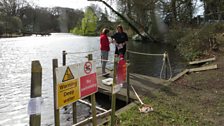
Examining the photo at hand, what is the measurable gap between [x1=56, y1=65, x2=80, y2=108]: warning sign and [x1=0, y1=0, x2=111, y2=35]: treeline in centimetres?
5886

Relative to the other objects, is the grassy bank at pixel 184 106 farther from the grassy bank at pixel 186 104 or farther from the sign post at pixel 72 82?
the sign post at pixel 72 82

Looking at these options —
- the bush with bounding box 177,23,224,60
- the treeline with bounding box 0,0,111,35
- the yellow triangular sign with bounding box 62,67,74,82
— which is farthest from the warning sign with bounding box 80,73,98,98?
the treeline with bounding box 0,0,111,35

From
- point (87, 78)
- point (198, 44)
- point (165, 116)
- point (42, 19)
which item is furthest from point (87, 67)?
point (42, 19)

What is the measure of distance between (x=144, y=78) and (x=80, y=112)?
9.99 feet

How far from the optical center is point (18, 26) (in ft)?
263

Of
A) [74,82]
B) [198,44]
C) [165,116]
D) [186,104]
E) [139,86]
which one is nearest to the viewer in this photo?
[74,82]

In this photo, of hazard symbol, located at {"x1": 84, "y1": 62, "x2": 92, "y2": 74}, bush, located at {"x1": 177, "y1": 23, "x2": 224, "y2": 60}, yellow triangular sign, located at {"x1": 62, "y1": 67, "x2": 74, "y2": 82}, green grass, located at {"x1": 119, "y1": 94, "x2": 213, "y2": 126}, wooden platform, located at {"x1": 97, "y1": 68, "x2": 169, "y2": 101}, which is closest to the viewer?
yellow triangular sign, located at {"x1": 62, "y1": 67, "x2": 74, "y2": 82}

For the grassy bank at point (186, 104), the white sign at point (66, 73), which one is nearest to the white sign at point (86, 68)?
the white sign at point (66, 73)

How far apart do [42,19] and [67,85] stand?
10262 centimetres

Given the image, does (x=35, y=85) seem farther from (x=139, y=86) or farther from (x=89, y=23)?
(x=89, y=23)

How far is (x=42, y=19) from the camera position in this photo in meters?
102

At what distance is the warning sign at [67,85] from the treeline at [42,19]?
5886 centimetres

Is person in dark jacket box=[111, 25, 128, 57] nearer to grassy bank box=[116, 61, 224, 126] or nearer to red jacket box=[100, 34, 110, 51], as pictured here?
red jacket box=[100, 34, 110, 51]

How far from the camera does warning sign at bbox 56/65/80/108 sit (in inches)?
148
